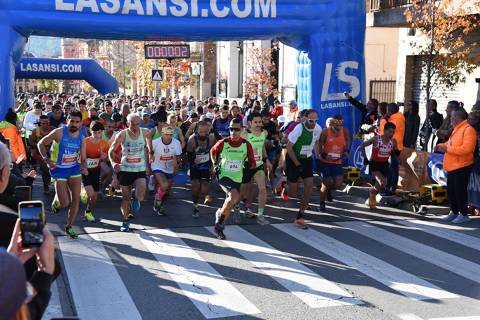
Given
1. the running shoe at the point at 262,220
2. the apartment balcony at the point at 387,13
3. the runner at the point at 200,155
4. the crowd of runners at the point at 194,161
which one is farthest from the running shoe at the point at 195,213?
the apartment balcony at the point at 387,13

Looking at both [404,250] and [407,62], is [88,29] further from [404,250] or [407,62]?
[407,62]

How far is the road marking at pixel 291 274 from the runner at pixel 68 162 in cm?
226

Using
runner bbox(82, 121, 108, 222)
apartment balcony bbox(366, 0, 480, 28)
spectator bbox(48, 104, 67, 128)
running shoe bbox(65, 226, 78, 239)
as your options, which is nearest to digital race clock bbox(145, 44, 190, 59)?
spectator bbox(48, 104, 67, 128)

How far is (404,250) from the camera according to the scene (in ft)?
25.8

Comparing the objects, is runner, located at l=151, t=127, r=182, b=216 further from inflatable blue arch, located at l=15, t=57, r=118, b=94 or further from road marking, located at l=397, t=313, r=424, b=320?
inflatable blue arch, located at l=15, t=57, r=118, b=94

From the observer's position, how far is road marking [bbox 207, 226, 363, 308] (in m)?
5.90

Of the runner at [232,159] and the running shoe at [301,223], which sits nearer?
the runner at [232,159]

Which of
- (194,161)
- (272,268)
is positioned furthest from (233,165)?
(272,268)

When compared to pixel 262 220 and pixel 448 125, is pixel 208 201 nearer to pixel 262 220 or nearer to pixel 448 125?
pixel 262 220

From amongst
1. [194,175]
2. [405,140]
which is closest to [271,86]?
[405,140]

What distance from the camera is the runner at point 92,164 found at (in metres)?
9.55

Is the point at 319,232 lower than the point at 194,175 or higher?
lower

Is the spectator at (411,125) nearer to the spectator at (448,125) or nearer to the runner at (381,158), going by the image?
the spectator at (448,125)

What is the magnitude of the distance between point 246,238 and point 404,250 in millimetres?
2166
